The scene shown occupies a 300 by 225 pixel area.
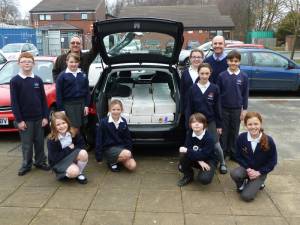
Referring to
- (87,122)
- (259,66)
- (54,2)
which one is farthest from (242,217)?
(54,2)

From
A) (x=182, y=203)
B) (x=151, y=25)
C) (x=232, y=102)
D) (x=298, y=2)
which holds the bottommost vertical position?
(x=182, y=203)

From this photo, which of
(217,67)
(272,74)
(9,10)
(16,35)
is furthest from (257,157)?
(9,10)

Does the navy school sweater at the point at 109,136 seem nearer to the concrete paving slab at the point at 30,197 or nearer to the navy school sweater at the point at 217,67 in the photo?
the concrete paving slab at the point at 30,197

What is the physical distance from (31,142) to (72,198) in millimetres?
1284

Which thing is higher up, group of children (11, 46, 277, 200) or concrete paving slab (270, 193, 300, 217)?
group of children (11, 46, 277, 200)

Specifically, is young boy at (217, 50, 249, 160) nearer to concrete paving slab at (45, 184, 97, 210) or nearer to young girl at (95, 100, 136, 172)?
young girl at (95, 100, 136, 172)

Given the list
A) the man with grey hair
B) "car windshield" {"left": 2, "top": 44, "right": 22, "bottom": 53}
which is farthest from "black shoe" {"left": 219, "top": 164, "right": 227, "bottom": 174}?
"car windshield" {"left": 2, "top": 44, "right": 22, "bottom": 53}

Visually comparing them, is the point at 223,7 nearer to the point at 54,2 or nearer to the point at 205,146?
the point at 54,2

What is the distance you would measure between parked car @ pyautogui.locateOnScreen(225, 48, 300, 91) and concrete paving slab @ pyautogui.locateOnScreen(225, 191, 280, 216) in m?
7.40

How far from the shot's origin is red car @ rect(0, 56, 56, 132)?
6582 millimetres

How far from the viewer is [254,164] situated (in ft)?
14.6

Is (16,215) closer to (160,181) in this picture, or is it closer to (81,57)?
(160,181)

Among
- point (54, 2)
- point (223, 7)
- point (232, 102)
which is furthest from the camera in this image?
point (223, 7)

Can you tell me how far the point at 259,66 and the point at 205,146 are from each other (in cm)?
744
